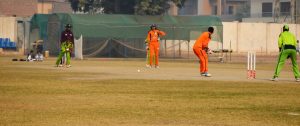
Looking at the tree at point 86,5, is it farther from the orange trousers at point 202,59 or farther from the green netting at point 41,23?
the orange trousers at point 202,59

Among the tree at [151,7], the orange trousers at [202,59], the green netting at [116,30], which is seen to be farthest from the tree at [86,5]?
the orange trousers at [202,59]

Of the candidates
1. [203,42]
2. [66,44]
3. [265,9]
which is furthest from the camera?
[265,9]

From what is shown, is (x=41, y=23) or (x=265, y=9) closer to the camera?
(x=41, y=23)

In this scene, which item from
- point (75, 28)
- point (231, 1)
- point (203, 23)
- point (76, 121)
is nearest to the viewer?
point (76, 121)

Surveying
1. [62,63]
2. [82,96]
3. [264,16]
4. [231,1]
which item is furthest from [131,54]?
[231,1]

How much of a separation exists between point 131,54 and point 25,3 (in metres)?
53.6

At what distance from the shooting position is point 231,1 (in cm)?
16525

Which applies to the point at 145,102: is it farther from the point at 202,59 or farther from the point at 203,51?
the point at 203,51

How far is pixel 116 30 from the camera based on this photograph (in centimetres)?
6191

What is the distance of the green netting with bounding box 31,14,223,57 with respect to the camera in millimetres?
61281

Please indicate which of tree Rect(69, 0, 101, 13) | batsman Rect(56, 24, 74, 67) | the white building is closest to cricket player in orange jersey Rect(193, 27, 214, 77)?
batsman Rect(56, 24, 74, 67)

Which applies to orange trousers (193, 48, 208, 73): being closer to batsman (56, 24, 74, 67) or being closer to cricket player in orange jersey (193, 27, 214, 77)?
cricket player in orange jersey (193, 27, 214, 77)

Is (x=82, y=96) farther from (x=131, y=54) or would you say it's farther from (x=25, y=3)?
(x=25, y=3)

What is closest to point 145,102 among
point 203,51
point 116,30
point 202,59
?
point 202,59
